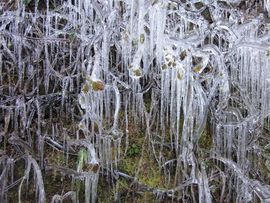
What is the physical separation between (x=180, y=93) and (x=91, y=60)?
0.49m

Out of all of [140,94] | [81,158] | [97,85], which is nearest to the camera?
[97,85]

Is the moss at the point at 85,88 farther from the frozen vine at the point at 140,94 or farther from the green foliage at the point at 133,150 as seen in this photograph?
the green foliage at the point at 133,150

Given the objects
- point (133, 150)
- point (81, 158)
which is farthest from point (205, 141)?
point (81, 158)

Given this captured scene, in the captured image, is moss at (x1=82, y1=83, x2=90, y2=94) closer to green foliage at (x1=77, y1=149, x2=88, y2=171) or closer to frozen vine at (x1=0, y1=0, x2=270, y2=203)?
frozen vine at (x1=0, y1=0, x2=270, y2=203)

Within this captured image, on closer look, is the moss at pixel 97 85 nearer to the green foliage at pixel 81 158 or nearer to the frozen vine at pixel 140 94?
the frozen vine at pixel 140 94

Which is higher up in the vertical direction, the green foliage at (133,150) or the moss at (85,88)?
the moss at (85,88)

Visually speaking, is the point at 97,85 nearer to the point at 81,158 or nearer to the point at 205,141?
the point at 81,158

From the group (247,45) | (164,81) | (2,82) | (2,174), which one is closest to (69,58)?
(2,82)

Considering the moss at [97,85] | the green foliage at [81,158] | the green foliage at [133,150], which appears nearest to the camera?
the moss at [97,85]

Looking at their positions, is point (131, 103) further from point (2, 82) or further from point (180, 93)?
point (2, 82)

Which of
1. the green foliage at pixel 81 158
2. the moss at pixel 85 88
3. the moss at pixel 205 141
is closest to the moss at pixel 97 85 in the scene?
the moss at pixel 85 88

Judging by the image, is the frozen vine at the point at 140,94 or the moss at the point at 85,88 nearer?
the moss at the point at 85,88

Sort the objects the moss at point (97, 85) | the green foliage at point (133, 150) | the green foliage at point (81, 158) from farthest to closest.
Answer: the green foliage at point (133, 150) → the green foliage at point (81, 158) → the moss at point (97, 85)

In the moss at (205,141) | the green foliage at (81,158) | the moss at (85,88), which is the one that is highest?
the moss at (85,88)
